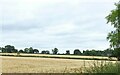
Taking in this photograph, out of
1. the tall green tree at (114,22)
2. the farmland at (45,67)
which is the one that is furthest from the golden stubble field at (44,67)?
the tall green tree at (114,22)

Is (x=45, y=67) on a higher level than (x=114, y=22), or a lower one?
lower

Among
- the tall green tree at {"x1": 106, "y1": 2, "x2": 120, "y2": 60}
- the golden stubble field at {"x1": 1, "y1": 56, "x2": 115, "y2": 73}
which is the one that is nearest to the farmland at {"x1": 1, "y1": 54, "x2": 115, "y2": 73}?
the golden stubble field at {"x1": 1, "y1": 56, "x2": 115, "y2": 73}

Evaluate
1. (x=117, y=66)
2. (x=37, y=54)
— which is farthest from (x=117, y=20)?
(x=117, y=66)

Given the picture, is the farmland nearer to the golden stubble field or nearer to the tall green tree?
the golden stubble field

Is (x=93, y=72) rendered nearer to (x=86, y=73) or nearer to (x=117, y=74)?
(x=86, y=73)

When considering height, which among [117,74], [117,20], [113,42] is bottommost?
[117,74]

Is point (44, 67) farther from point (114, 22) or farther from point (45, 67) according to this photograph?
point (114, 22)

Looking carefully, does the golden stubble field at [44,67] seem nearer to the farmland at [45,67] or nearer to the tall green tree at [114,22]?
the farmland at [45,67]

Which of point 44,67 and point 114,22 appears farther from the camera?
point 114,22

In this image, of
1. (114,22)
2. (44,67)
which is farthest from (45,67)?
(114,22)

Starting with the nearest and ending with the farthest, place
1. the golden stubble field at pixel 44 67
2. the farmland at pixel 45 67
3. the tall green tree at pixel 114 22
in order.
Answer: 1. the farmland at pixel 45 67
2. the golden stubble field at pixel 44 67
3. the tall green tree at pixel 114 22

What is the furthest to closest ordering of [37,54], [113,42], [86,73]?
Result: [37,54]
[113,42]
[86,73]

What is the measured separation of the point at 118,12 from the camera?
59.8 meters

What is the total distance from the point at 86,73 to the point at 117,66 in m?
2.46
